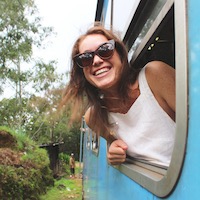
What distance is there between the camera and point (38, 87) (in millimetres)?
17547

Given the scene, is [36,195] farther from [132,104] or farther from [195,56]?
[195,56]

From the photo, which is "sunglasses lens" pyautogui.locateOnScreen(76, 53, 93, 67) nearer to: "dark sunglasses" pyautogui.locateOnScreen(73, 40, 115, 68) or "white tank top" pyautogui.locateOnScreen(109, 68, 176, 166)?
"dark sunglasses" pyautogui.locateOnScreen(73, 40, 115, 68)

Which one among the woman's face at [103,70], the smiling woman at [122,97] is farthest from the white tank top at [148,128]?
the woman's face at [103,70]

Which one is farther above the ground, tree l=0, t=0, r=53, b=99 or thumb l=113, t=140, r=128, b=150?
tree l=0, t=0, r=53, b=99

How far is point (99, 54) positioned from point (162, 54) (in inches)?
25.0

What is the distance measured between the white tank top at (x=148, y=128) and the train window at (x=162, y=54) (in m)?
0.05

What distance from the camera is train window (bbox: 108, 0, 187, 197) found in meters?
0.72

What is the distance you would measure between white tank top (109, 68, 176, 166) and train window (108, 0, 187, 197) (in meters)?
0.05

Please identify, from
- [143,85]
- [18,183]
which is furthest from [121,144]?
[18,183]

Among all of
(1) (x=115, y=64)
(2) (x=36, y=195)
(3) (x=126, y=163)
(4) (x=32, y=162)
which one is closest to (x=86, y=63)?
(1) (x=115, y=64)

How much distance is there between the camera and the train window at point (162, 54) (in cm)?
72

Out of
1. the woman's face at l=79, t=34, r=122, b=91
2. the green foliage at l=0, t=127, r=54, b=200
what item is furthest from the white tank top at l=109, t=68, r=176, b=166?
the green foliage at l=0, t=127, r=54, b=200

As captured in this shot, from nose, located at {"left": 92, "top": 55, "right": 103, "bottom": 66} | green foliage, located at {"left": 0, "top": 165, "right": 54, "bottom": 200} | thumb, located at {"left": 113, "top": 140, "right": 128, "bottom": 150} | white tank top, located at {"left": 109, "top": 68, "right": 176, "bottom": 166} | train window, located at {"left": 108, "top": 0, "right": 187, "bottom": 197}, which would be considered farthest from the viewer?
green foliage, located at {"left": 0, "top": 165, "right": 54, "bottom": 200}

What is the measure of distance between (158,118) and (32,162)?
8776 mm
